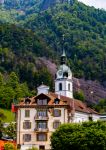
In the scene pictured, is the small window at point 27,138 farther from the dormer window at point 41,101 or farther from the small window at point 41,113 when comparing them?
the dormer window at point 41,101

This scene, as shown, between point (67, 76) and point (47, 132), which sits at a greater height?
point (67, 76)

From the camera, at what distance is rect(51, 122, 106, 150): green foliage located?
3253 inches

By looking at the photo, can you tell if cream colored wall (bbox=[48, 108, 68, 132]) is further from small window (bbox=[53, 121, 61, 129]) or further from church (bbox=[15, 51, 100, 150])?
small window (bbox=[53, 121, 61, 129])

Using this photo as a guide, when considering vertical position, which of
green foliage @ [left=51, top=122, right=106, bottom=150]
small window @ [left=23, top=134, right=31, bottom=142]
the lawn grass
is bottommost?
green foliage @ [left=51, top=122, right=106, bottom=150]

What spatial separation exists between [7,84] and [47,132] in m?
75.9

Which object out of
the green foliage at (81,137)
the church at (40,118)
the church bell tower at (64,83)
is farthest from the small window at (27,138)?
the church bell tower at (64,83)

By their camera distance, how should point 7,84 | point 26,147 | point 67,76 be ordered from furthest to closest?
point 7,84, point 67,76, point 26,147

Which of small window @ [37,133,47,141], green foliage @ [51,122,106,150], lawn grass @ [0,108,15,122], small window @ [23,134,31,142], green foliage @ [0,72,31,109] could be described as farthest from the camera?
green foliage @ [0,72,31,109]

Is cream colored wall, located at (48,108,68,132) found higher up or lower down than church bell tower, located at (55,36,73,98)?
lower down

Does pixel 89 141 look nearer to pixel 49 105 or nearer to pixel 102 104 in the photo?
pixel 49 105

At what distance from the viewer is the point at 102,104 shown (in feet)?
601

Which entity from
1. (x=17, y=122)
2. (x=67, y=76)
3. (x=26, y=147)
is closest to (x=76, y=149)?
(x=26, y=147)

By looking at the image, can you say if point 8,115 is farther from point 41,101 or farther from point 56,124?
point 56,124

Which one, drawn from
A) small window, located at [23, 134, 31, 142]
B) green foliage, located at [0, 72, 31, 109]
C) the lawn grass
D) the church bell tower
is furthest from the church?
green foliage, located at [0, 72, 31, 109]
